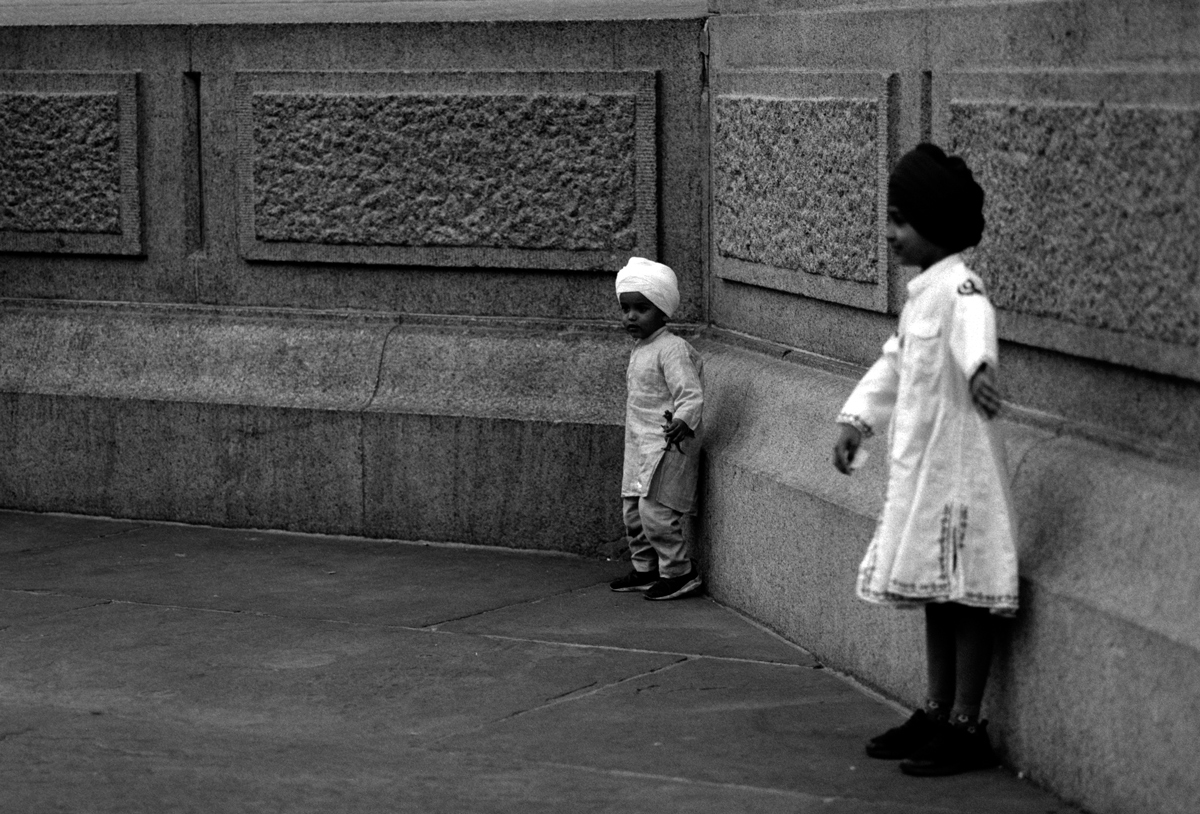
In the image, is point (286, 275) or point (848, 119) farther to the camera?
point (286, 275)

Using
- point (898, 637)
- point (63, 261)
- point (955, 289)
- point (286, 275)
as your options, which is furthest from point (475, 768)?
point (63, 261)

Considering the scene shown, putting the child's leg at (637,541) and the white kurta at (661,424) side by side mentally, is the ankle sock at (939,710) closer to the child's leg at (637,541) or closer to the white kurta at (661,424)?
the white kurta at (661,424)

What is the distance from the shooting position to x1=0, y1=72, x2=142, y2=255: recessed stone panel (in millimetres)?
8180

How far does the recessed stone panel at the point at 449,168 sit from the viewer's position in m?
7.39

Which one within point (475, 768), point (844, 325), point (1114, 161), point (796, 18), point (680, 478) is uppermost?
point (796, 18)

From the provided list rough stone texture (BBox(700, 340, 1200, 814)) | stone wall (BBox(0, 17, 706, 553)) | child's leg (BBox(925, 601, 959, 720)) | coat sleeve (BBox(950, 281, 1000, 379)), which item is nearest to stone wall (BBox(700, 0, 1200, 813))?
rough stone texture (BBox(700, 340, 1200, 814))

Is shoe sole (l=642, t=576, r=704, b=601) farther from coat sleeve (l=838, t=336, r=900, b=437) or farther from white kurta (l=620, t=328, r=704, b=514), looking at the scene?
coat sleeve (l=838, t=336, r=900, b=437)

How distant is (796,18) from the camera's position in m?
6.45

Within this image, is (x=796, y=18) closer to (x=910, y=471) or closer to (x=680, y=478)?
(x=680, y=478)

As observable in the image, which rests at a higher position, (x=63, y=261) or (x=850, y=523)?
(x=63, y=261)

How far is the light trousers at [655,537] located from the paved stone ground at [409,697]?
16 cm

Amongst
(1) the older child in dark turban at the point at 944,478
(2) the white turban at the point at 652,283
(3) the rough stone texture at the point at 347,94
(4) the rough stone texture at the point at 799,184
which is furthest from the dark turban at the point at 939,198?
(3) the rough stone texture at the point at 347,94

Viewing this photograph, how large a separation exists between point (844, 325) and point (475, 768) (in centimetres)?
212

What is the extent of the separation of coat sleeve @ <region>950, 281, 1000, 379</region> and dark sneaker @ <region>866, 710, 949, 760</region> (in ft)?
2.79
